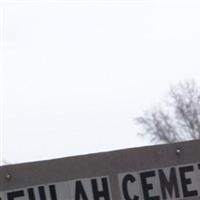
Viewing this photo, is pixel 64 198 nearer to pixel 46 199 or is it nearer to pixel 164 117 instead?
pixel 46 199

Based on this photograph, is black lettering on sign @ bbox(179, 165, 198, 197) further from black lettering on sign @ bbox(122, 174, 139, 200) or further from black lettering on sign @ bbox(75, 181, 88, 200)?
black lettering on sign @ bbox(75, 181, 88, 200)

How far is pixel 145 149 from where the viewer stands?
14227 mm

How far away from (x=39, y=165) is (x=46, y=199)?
57cm

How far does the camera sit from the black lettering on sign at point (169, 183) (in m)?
14.1

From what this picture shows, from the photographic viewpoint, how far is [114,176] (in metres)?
13.9

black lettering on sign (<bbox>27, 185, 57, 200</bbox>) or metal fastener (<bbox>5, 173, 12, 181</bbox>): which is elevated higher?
metal fastener (<bbox>5, 173, 12, 181</bbox>)

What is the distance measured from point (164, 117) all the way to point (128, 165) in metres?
45.1

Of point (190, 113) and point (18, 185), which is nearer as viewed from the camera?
point (18, 185)

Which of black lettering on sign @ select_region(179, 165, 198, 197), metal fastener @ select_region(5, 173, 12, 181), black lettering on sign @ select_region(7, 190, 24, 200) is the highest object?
metal fastener @ select_region(5, 173, 12, 181)

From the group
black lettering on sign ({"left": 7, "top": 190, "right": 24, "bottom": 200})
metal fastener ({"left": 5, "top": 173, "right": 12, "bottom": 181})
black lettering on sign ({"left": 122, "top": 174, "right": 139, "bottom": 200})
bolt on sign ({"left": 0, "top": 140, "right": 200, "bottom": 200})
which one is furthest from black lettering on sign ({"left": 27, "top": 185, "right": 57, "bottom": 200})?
black lettering on sign ({"left": 122, "top": 174, "right": 139, "bottom": 200})

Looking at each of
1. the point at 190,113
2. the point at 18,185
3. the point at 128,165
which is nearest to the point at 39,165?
the point at 18,185

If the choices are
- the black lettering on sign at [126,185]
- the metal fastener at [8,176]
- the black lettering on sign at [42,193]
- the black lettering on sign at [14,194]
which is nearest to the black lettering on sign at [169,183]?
the black lettering on sign at [126,185]

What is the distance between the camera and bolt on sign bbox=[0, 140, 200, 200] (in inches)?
533

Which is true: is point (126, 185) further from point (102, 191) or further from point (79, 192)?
point (79, 192)
